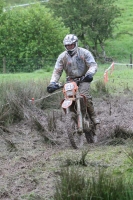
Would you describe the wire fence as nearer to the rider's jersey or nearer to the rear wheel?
the rear wheel

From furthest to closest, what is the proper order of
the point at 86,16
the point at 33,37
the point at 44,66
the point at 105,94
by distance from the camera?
1. the point at 86,16
2. the point at 33,37
3. the point at 44,66
4. the point at 105,94

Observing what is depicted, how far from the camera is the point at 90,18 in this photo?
151ft

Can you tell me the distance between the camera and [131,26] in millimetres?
55281

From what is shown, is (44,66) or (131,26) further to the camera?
(131,26)

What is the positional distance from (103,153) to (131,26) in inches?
1892

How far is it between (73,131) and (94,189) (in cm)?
387

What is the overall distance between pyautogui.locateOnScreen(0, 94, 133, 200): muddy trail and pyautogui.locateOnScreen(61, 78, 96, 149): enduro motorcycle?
0.19 m

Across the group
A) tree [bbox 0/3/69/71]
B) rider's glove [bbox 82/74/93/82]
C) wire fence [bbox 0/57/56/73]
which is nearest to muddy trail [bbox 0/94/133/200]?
rider's glove [bbox 82/74/93/82]

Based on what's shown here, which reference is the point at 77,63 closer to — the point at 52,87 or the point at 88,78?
the point at 88,78

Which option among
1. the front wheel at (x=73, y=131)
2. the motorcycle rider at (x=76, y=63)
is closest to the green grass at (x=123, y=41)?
the motorcycle rider at (x=76, y=63)

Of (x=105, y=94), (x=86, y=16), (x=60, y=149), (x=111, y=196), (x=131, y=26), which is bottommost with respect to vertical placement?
(x=131, y=26)

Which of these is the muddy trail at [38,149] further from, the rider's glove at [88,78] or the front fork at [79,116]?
the rider's glove at [88,78]

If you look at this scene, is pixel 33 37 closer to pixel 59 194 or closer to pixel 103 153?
pixel 103 153

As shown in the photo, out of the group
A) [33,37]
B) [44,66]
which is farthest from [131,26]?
[44,66]
